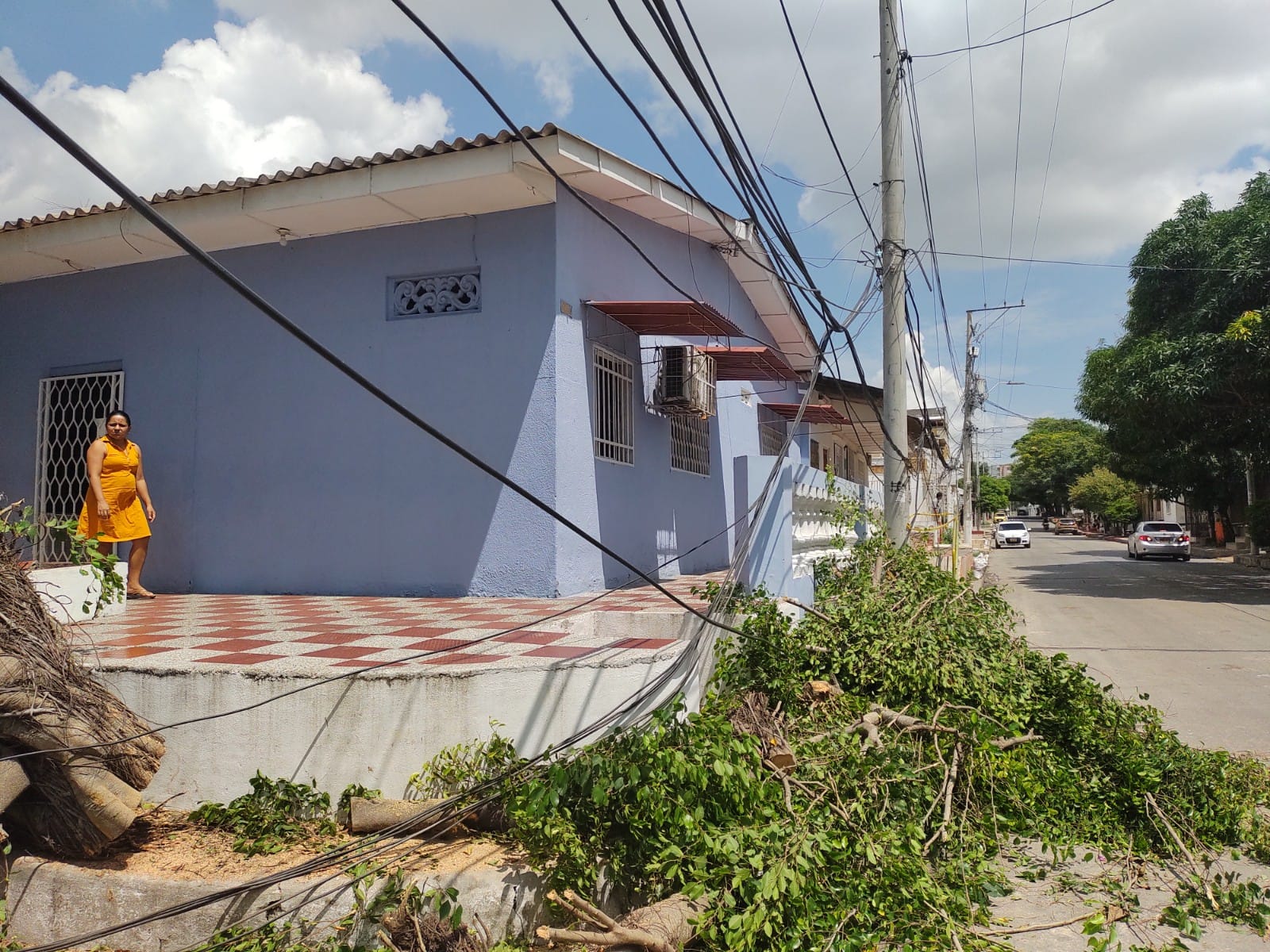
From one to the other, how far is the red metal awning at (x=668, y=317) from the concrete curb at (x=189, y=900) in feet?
15.0

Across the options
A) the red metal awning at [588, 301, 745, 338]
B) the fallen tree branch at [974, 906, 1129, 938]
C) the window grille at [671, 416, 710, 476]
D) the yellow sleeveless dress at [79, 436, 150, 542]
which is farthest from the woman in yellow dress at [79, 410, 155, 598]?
the fallen tree branch at [974, 906, 1129, 938]

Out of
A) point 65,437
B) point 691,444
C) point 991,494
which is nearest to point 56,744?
point 65,437

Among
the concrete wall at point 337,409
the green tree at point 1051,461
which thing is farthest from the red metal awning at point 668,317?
the green tree at point 1051,461

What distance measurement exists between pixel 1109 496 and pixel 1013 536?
14.2m

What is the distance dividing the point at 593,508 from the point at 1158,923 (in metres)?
4.58

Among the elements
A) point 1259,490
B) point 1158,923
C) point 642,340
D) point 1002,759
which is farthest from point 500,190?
point 1259,490

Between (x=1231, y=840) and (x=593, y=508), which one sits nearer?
(x=1231, y=840)

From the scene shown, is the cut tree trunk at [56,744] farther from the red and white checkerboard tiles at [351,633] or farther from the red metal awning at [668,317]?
the red metal awning at [668,317]

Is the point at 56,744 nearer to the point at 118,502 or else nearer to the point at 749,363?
the point at 118,502

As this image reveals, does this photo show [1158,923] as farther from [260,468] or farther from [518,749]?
[260,468]

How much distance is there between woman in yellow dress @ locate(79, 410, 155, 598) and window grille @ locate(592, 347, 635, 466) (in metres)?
3.47

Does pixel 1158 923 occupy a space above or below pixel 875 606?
below

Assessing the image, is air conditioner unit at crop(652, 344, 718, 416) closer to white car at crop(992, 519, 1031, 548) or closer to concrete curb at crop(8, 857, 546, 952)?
concrete curb at crop(8, 857, 546, 952)

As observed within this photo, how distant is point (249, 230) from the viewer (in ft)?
23.6
